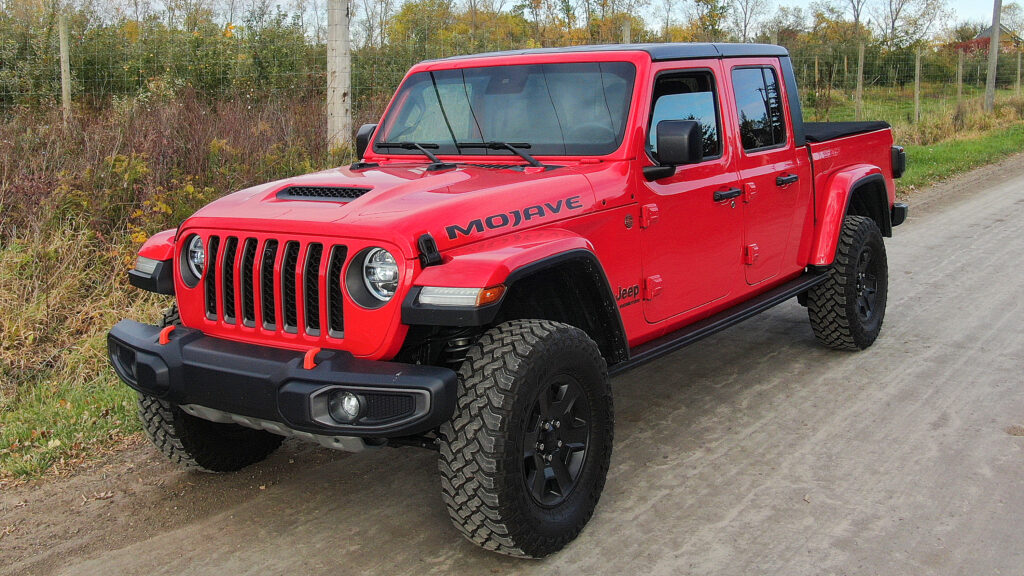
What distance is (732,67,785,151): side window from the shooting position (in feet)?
16.4

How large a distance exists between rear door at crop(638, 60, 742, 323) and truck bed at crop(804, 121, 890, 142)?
4.09 feet

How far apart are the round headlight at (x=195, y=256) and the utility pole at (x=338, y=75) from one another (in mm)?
4301

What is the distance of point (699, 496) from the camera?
12.9 ft

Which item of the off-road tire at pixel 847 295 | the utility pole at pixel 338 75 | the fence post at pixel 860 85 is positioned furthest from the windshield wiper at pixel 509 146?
the fence post at pixel 860 85

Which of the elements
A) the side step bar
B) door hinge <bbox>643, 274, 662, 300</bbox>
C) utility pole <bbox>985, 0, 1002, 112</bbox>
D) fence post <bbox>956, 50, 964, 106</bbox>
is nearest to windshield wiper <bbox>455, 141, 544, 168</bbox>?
door hinge <bbox>643, 274, 662, 300</bbox>

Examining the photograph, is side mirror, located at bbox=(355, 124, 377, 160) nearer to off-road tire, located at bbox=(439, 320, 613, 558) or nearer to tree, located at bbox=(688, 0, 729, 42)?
off-road tire, located at bbox=(439, 320, 613, 558)

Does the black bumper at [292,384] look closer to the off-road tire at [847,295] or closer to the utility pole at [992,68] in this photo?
the off-road tire at [847,295]

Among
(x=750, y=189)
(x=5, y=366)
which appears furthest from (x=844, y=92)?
(x=5, y=366)

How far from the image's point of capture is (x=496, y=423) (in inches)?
125

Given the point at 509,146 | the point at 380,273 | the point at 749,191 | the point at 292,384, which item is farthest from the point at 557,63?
the point at 292,384

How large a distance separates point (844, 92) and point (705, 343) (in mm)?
15616

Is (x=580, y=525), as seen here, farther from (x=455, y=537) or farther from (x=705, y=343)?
(x=705, y=343)

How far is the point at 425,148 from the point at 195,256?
1366mm

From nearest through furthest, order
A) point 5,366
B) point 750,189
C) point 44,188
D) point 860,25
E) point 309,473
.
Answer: point 309,473 < point 750,189 < point 5,366 < point 44,188 < point 860,25
